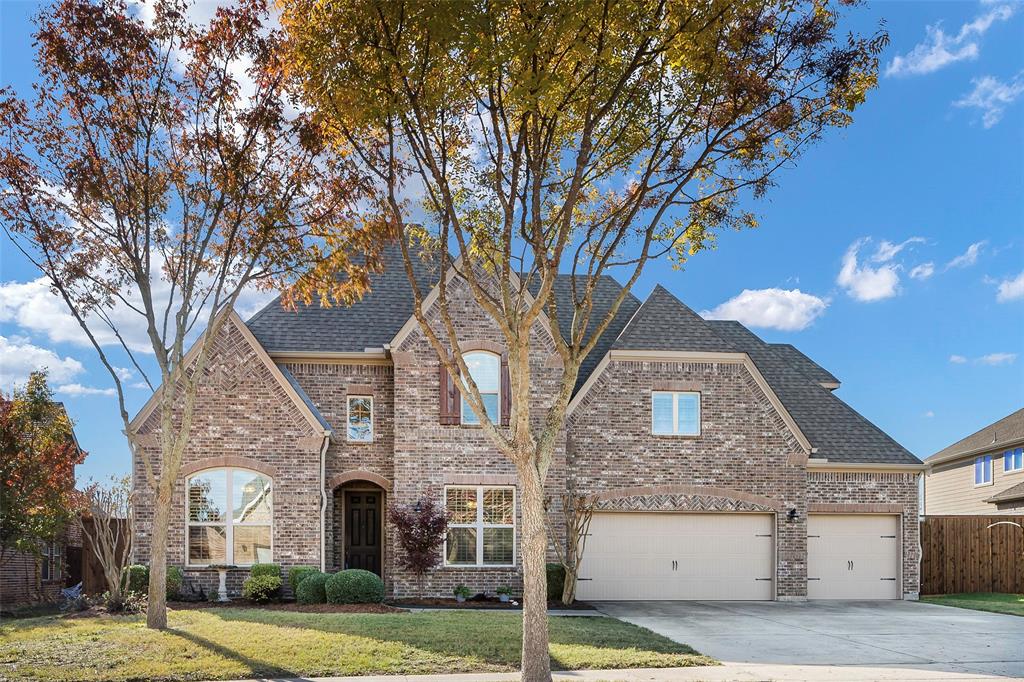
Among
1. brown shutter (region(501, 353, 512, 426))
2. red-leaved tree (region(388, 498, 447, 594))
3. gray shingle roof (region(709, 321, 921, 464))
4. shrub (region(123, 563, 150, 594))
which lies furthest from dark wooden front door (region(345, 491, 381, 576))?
gray shingle roof (region(709, 321, 921, 464))

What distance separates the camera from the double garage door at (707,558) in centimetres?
2228

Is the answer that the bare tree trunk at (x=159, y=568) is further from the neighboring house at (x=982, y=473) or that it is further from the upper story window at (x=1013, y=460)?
the upper story window at (x=1013, y=460)

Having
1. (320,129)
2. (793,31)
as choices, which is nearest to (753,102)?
(793,31)

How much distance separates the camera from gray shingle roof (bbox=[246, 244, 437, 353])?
2223 centimetres

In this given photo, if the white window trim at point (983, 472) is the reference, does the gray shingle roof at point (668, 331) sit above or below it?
above

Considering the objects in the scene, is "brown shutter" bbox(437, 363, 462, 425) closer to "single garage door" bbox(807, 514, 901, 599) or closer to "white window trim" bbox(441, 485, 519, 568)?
"white window trim" bbox(441, 485, 519, 568)

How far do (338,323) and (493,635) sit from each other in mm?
10389

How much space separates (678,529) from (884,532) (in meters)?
5.51

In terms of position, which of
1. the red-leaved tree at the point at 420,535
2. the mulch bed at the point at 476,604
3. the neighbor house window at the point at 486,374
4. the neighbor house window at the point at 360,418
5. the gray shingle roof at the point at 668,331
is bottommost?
the mulch bed at the point at 476,604

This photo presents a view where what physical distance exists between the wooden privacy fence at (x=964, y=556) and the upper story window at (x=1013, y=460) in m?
7.77

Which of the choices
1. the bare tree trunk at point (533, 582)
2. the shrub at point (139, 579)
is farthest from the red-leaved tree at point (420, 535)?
the bare tree trunk at point (533, 582)

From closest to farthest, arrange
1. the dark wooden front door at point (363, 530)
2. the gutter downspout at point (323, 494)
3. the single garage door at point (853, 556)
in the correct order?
the gutter downspout at point (323, 494) → the dark wooden front door at point (363, 530) → the single garage door at point (853, 556)

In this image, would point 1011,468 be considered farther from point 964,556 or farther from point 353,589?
point 353,589

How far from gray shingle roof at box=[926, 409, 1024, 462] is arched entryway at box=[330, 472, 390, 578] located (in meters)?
21.5
